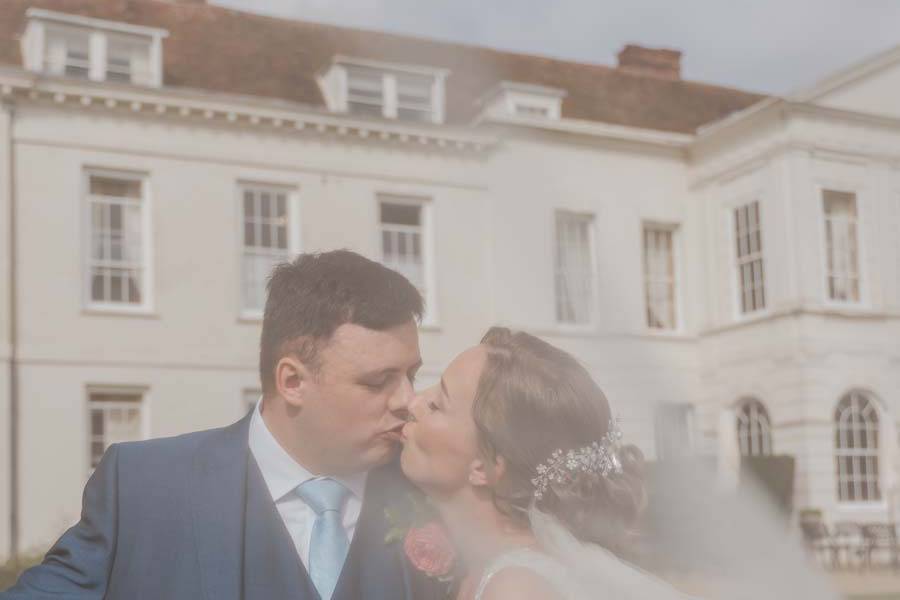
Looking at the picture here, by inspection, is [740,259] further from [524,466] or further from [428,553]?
[428,553]

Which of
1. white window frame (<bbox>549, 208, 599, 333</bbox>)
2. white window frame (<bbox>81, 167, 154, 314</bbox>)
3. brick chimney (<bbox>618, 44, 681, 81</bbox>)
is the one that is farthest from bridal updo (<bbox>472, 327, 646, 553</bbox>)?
brick chimney (<bbox>618, 44, 681, 81</bbox>)

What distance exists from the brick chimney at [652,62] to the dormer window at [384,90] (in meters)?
5.70

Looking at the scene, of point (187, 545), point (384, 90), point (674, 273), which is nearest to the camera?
point (187, 545)

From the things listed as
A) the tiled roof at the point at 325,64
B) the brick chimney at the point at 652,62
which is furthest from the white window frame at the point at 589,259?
the brick chimney at the point at 652,62

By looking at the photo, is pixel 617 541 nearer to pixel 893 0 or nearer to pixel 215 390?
pixel 893 0

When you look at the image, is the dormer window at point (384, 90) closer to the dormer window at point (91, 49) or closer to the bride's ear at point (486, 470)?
the dormer window at point (91, 49)

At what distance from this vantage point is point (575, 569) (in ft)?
7.68

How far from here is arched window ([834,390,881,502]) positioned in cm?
1873

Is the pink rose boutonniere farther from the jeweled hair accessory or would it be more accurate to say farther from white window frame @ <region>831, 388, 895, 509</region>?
white window frame @ <region>831, 388, 895, 509</region>

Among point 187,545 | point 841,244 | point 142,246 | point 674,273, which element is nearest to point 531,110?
point 674,273

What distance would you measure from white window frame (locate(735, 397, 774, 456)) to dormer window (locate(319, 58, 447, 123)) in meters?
6.60

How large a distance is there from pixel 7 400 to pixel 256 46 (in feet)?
23.7

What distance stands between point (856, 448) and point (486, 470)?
1789cm

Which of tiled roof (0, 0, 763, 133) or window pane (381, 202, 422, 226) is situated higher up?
tiled roof (0, 0, 763, 133)
